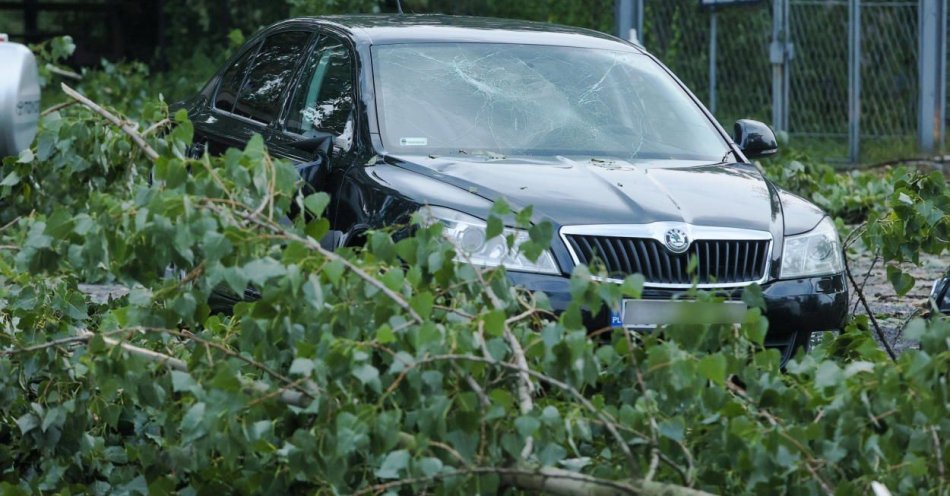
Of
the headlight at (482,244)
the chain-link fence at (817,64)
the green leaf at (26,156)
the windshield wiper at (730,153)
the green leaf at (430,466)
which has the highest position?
the green leaf at (26,156)

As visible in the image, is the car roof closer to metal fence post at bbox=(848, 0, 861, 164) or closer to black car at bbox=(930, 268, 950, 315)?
black car at bbox=(930, 268, 950, 315)

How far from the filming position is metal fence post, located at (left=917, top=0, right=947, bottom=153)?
1347cm

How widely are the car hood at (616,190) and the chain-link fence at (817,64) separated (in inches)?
310

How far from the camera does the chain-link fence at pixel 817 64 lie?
546 inches

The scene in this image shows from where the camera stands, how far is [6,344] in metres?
4.60

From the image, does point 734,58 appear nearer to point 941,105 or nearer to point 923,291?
point 941,105

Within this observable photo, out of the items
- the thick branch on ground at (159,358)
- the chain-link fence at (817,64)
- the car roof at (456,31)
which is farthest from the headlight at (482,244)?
the chain-link fence at (817,64)

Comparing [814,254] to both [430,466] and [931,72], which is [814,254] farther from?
[931,72]

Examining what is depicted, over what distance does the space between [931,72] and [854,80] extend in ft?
2.09

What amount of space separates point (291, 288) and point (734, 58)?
39.6ft

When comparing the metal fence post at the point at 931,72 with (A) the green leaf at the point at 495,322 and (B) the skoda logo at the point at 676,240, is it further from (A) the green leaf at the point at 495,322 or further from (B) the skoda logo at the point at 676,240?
(A) the green leaf at the point at 495,322

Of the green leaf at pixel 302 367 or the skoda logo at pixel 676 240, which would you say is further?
the skoda logo at pixel 676 240

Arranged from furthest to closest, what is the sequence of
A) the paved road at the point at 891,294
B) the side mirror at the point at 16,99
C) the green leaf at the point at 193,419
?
the paved road at the point at 891,294
the side mirror at the point at 16,99
the green leaf at the point at 193,419

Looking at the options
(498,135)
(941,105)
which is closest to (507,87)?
(498,135)
